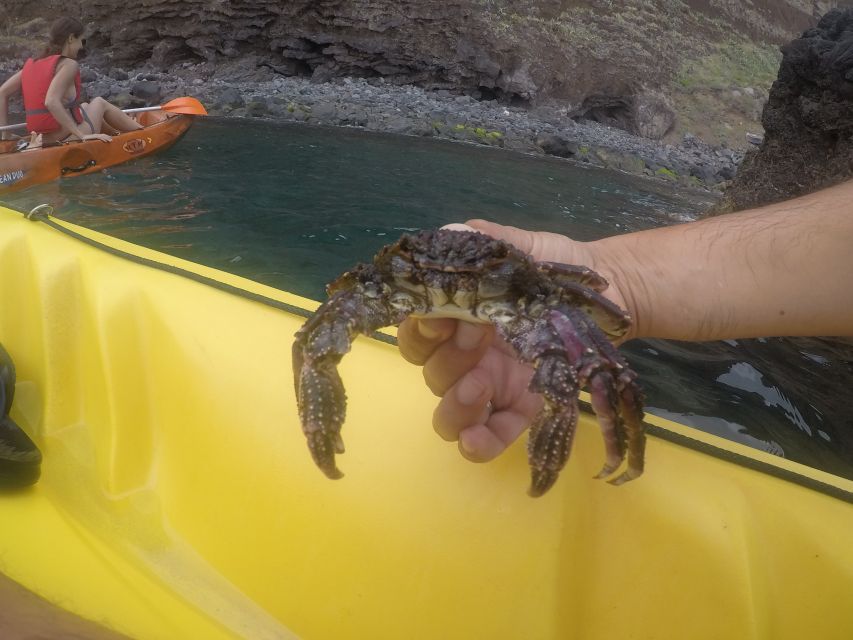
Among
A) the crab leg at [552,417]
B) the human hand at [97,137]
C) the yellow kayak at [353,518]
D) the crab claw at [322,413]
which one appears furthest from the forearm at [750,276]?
the human hand at [97,137]

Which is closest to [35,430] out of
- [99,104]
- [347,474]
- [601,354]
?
[347,474]

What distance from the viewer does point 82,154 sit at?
32.8ft

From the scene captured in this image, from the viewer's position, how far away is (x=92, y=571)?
2219 mm

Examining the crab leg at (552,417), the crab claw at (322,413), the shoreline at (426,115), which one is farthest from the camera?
the shoreline at (426,115)

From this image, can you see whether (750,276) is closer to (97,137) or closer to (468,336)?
(468,336)

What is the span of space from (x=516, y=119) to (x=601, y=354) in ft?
71.4

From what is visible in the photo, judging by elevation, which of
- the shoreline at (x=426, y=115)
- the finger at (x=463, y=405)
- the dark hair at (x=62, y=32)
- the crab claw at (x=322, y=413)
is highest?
the crab claw at (x=322, y=413)

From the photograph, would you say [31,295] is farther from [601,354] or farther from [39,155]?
[39,155]

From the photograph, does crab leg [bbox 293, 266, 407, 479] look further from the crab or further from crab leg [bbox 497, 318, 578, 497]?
crab leg [bbox 497, 318, 578, 497]

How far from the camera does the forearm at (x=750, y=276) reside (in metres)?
2.42

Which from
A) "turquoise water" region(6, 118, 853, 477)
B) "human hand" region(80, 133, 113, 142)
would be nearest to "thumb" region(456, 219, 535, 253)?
"turquoise water" region(6, 118, 853, 477)

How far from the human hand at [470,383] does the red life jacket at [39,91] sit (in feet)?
34.7

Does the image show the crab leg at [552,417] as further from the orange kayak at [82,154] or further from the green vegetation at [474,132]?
the green vegetation at [474,132]

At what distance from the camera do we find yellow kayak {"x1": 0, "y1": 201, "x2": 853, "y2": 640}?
2027 mm
